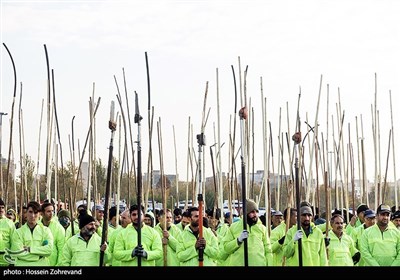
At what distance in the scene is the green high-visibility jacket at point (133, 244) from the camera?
13000 mm

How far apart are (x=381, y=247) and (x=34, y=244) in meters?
5.83

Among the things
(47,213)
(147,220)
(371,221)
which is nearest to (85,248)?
(147,220)

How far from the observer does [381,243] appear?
48.3ft

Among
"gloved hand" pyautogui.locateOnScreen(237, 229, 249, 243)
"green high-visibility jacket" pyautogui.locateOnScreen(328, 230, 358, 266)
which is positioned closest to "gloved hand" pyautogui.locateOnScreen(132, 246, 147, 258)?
"gloved hand" pyautogui.locateOnScreen(237, 229, 249, 243)

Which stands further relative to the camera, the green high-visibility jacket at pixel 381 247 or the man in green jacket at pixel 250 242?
the green high-visibility jacket at pixel 381 247

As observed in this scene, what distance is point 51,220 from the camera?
15023mm

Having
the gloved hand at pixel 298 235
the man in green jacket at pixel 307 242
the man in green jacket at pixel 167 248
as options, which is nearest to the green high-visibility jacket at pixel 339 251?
the man in green jacket at pixel 307 242

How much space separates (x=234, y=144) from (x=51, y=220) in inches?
177

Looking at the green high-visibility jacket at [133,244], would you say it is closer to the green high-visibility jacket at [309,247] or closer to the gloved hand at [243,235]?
the gloved hand at [243,235]

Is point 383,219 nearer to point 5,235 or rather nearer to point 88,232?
point 88,232

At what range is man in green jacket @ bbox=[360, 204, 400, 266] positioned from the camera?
1467 cm

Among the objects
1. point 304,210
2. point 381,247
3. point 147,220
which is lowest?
point 381,247
